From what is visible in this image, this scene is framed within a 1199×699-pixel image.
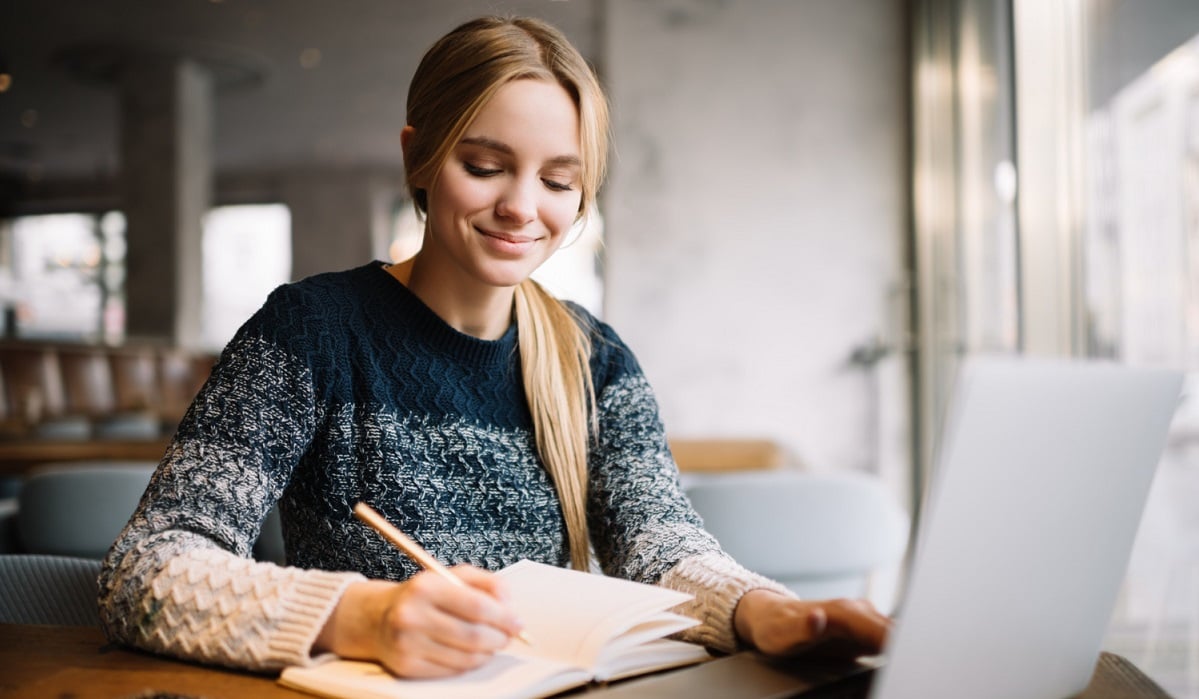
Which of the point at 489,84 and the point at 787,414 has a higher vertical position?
the point at 489,84

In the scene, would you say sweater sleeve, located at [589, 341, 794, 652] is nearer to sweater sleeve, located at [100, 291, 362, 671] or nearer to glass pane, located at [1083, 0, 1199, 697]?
sweater sleeve, located at [100, 291, 362, 671]

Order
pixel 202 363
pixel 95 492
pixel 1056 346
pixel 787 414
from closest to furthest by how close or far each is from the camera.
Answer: pixel 95 492
pixel 1056 346
pixel 787 414
pixel 202 363

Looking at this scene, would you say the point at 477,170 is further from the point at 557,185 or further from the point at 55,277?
the point at 55,277

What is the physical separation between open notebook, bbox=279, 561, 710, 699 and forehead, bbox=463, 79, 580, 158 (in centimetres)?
40

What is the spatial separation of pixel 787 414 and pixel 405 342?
3219 millimetres

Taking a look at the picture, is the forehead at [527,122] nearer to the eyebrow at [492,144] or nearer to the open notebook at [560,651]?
the eyebrow at [492,144]

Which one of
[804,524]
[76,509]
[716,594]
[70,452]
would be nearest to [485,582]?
[716,594]

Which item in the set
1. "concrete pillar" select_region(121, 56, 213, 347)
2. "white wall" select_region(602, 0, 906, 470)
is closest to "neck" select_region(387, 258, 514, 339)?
"white wall" select_region(602, 0, 906, 470)

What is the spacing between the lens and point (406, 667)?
66 centimetres

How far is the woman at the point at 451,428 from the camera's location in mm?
764

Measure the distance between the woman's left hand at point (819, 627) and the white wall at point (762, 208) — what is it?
331cm

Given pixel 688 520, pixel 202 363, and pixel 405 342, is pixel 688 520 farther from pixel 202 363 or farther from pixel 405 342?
pixel 202 363

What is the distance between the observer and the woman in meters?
0.76

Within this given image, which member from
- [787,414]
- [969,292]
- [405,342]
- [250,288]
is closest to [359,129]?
[250,288]
